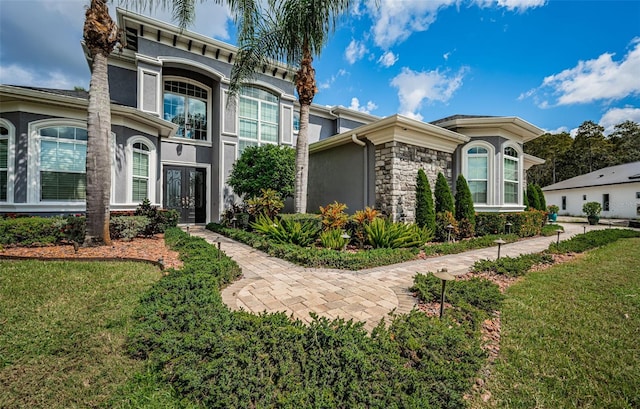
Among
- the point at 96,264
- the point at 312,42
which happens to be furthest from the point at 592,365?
the point at 312,42

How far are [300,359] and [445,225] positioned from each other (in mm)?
7576

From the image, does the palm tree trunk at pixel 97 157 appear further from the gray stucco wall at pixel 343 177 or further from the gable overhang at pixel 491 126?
the gable overhang at pixel 491 126

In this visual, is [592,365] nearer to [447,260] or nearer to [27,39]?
[447,260]

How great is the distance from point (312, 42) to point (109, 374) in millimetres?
8744

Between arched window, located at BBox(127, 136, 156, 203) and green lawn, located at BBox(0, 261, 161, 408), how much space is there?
16.5 feet

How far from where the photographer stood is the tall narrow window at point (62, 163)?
7.54 metres

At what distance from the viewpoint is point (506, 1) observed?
7.72 meters

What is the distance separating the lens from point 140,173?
9.21 m

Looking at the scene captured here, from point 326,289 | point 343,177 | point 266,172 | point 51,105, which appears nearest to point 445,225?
point 343,177

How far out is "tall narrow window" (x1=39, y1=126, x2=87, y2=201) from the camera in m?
7.54

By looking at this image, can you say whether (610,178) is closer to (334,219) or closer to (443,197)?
(443,197)

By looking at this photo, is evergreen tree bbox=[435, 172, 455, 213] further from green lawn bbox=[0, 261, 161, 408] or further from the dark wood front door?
the dark wood front door

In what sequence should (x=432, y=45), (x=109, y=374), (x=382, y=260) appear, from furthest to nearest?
(x=432, y=45) < (x=382, y=260) < (x=109, y=374)

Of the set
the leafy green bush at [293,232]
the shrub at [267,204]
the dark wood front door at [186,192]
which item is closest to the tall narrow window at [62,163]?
the dark wood front door at [186,192]
